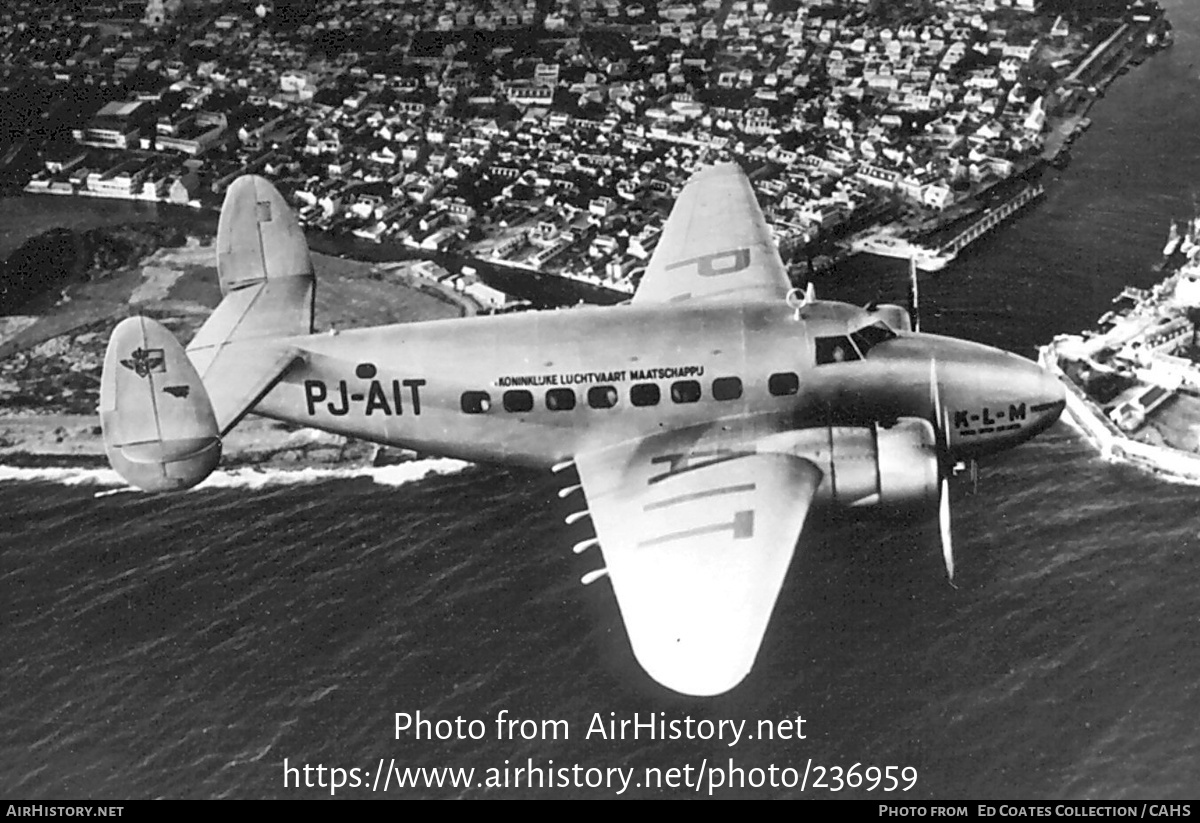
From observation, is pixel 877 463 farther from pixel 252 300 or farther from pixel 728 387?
pixel 252 300

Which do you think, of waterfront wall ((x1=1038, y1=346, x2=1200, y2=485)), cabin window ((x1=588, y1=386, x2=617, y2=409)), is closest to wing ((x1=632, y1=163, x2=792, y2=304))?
cabin window ((x1=588, y1=386, x2=617, y2=409))

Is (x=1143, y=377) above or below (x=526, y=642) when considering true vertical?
above

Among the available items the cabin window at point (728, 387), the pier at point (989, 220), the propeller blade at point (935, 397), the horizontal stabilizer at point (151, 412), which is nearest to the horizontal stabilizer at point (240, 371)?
the horizontal stabilizer at point (151, 412)

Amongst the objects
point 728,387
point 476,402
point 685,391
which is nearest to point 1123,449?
point 728,387

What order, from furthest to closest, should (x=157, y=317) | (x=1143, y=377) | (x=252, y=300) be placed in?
(x=157, y=317)
(x=1143, y=377)
(x=252, y=300)

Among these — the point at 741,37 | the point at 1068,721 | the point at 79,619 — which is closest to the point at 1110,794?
the point at 1068,721
